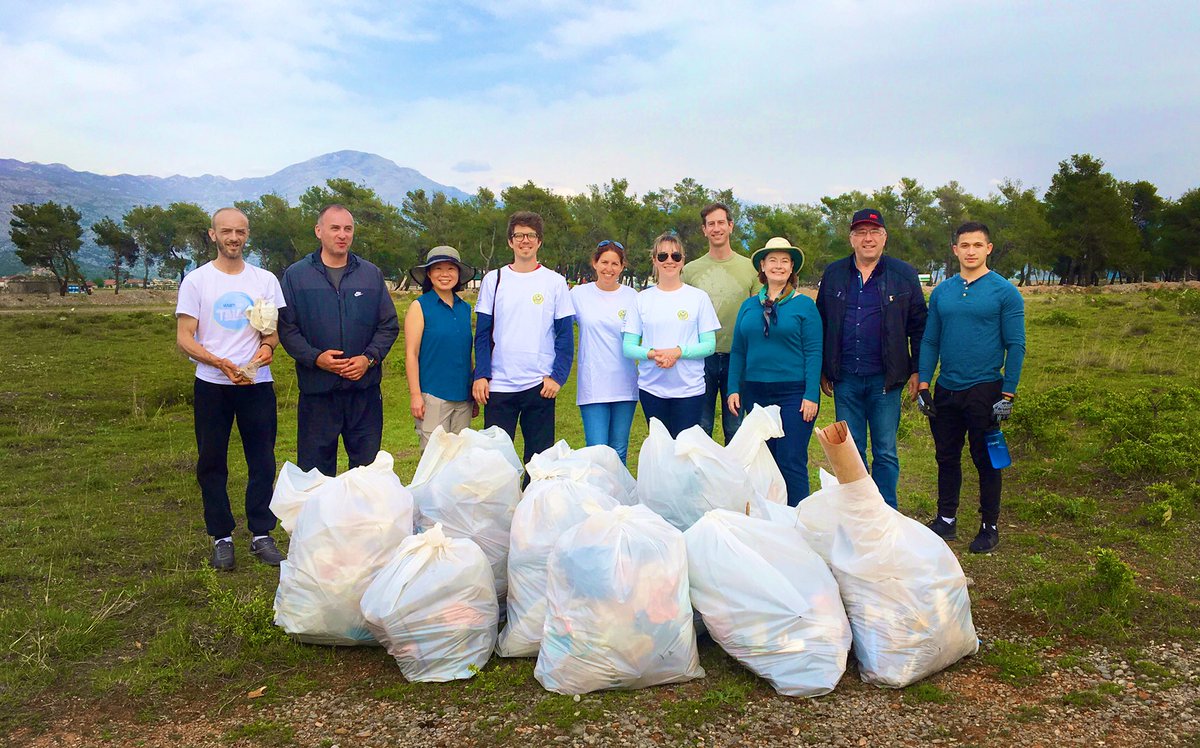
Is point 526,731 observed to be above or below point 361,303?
below

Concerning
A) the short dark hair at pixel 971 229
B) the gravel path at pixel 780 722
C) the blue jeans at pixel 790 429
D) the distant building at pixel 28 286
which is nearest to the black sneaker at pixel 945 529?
the blue jeans at pixel 790 429

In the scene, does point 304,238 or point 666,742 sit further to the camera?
point 304,238

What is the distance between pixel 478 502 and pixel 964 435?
9.56 feet

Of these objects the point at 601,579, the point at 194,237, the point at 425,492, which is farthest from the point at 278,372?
the point at 194,237

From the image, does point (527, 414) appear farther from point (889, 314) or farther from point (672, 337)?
point (889, 314)

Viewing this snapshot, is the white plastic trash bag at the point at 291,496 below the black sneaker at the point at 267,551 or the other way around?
the other way around

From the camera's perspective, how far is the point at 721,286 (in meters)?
4.87

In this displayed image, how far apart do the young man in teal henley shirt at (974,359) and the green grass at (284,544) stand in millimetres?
521

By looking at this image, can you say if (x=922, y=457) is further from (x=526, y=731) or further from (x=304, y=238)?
(x=304, y=238)

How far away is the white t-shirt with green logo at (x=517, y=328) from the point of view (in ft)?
14.3

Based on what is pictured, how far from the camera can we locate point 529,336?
4.38 m

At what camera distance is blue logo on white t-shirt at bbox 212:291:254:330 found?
13.1 ft

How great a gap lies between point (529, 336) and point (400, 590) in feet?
6.32

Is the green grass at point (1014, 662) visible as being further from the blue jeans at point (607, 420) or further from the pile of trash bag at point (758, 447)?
the blue jeans at point (607, 420)
